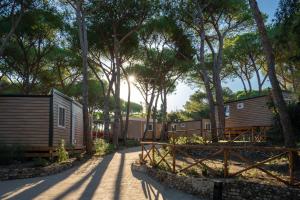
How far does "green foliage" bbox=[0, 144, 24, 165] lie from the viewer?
14453 millimetres

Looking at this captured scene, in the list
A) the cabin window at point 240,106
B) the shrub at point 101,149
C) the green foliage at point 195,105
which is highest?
the green foliage at point 195,105

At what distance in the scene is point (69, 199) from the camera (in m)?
9.65

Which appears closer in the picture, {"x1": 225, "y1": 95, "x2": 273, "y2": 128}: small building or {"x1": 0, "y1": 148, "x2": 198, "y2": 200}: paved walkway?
{"x1": 0, "y1": 148, "x2": 198, "y2": 200}: paved walkway

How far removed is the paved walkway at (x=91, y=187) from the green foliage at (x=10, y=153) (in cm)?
213

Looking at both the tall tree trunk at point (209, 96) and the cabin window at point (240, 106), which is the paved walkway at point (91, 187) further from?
the cabin window at point (240, 106)

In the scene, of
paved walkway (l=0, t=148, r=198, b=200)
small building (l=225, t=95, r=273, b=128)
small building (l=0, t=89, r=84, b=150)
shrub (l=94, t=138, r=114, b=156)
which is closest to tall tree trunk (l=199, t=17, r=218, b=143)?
small building (l=225, t=95, r=273, b=128)

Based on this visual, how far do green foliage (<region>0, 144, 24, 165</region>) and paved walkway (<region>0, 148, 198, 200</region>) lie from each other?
7.00 ft

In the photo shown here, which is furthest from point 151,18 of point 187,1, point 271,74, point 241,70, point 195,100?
point 195,100

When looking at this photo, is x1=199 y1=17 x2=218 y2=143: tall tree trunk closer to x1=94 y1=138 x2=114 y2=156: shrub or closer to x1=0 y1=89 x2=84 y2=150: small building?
x1=94 y1=138 x2=114 y2=156: shrub

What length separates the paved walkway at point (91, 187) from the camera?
10.1 metres

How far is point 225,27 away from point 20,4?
13.0 meters

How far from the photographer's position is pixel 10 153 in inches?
577

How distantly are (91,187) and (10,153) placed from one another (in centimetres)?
487

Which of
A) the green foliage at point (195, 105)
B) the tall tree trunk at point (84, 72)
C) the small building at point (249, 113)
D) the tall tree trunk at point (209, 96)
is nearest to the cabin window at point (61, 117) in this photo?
the tall tree trunk at point (84, 72)
